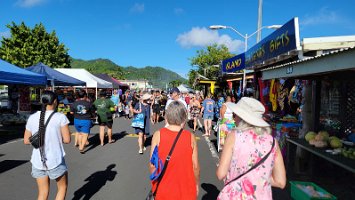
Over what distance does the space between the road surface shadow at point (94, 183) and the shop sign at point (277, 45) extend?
5545 millimetres

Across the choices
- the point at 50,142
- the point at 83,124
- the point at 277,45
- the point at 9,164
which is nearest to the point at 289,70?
the point at 50,142

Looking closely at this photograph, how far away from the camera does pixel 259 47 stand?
1161cm

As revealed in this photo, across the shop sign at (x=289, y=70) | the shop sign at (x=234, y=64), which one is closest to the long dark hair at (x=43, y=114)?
the shop sign at (x=289, y=70)

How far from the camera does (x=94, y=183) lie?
225 inches

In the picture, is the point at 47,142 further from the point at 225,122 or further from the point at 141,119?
the point at 225,122

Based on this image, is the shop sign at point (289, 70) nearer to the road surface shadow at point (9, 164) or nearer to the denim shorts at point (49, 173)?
the denim shorts at point (49, 173)

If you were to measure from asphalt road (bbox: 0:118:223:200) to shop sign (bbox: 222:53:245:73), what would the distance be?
18.5 ft

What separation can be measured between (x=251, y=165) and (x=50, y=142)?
250 cm

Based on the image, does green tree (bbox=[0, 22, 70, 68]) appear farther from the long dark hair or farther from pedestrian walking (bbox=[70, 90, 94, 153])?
the long dark hair

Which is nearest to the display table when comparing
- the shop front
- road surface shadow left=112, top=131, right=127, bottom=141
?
the shop front

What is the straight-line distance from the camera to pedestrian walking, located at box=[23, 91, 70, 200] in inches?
145

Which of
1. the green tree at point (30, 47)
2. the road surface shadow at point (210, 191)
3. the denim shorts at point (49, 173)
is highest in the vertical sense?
the green tree at point (30, 47)

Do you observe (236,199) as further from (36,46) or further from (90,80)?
(36,46)

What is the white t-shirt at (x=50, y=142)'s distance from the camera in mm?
3701
